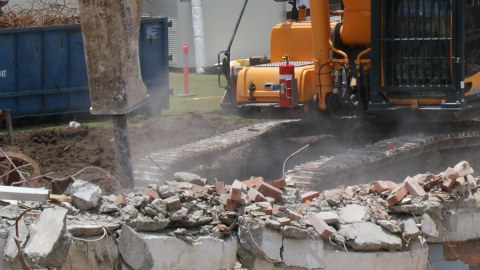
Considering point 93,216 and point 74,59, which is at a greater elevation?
point 74,59

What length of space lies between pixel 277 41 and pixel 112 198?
493 centimetres

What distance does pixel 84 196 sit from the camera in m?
4.85

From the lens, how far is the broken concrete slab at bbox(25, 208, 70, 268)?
172 inches

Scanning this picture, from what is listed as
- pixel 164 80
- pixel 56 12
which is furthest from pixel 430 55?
pixel 56 12

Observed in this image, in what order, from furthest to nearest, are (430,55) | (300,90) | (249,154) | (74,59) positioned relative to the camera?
(74,59) → (249,154) → (300,90) → (430,55)

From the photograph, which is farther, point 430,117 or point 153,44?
point 153,44

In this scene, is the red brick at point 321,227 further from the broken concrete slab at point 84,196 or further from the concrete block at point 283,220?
the broken concrete slab at point 84,196

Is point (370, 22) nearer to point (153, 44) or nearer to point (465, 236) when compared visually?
point (465, 236)

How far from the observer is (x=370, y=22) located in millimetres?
7828

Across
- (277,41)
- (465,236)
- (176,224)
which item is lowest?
(465,236)

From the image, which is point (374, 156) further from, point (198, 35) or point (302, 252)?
point (198, 35)

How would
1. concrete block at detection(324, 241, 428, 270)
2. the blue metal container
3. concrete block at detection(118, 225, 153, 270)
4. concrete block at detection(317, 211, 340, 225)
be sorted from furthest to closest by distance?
the blue metal container, concrete block at detection(317, 211, 340, 225), concrete block at detection(324, 241, 428, 270), concrete block at detection(118, 225, 153, 270)

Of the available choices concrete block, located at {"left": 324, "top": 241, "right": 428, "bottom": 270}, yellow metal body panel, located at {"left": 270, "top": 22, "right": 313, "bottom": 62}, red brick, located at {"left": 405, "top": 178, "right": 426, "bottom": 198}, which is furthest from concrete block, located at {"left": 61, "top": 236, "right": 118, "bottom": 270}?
yellow metal body panel, located at {"left": 270, "top": 22, "right": 313, "bottom": 62}

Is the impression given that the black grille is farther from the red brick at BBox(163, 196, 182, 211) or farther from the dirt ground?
the red brick at BBox(163, 196, 182, 211)
